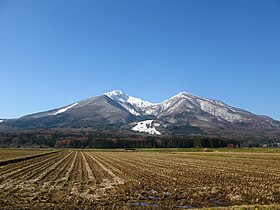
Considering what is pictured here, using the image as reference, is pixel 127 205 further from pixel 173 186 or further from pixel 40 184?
pixel 40 184

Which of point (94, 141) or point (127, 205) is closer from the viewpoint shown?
point (127, 205)

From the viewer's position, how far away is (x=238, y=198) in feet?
57.6

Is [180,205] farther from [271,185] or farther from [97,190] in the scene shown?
[271,185]

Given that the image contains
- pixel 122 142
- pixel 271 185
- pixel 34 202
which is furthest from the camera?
pixel 122 142

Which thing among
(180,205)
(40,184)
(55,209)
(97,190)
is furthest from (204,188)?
(40,184)

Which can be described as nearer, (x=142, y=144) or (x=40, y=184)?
(x=40, y=184)

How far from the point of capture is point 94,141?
19888 cm

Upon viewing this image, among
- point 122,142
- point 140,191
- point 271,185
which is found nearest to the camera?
point 140,191

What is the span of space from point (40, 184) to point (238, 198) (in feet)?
47.9

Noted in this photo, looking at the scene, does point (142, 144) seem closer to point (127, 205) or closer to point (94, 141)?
point (94, 141)

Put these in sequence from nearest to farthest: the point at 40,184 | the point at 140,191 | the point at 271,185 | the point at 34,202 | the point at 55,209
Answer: the point at 55,209 < the point at 34,202 < the point at 140,191 < the point at 271,185 < the point at 40,184

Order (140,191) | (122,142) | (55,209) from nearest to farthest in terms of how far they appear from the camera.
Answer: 1. (55,209)
2. (140,191)
3. (122,142)

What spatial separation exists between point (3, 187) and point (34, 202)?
6267 mm

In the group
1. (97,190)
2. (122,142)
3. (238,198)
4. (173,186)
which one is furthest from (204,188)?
(122,142)
